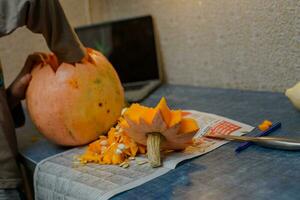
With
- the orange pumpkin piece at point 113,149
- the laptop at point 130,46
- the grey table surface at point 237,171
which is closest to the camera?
the grey table surface at point 237,171

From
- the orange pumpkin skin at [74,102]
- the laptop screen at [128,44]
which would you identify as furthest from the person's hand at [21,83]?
the laptop screen at [128,44]

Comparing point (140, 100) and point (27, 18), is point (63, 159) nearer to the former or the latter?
point (27, 18)

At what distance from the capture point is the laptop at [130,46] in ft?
→ 3.55

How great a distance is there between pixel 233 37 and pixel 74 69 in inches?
15.6

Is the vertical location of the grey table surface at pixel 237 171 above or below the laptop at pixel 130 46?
below

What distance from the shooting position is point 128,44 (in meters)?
1.10

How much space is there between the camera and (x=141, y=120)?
54 centimetres

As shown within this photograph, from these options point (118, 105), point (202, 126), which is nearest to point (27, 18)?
point (118, 105)

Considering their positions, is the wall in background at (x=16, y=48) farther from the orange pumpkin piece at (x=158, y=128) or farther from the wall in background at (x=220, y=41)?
the orange pumpkin piece at (x=158, y=128)

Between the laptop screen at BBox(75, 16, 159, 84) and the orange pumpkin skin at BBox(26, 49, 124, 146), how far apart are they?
0.38 metres

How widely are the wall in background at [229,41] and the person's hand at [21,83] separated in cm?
40

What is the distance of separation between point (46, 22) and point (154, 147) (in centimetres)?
28

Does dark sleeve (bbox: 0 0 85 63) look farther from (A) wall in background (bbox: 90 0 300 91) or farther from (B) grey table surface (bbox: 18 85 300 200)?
(A) wall in background (bbox: 90 0 300 91)

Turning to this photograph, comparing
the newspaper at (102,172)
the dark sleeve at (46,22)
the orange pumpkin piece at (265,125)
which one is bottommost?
the newspaper at (102,172)
